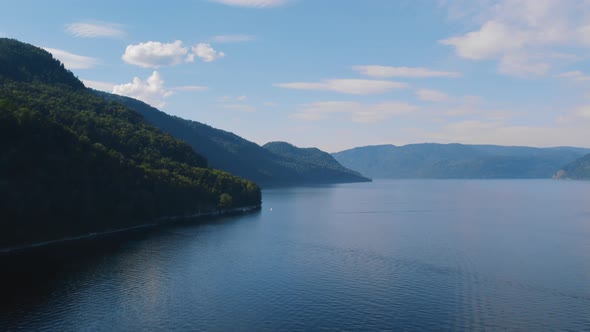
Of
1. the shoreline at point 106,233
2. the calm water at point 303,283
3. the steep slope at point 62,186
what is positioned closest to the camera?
the calm water at point 303,283

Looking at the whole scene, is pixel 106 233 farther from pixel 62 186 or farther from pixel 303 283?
pixel 303 283

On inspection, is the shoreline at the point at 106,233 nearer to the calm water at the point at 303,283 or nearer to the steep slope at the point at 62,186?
the steep slope at the point at 62,186

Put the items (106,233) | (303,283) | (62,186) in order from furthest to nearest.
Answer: (106,233), (62,186), (303,283)

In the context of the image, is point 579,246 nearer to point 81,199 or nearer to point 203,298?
point 203,298

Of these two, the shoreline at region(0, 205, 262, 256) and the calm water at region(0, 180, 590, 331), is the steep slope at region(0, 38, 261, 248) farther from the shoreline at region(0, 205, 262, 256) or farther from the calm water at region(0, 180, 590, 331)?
the calm water at region(0, 180, 590, 331)

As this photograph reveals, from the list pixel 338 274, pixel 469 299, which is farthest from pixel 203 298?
pixel 469 299

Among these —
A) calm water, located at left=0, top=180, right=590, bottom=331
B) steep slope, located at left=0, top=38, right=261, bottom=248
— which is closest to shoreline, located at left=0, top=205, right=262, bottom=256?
steep slope, located at left=0, top=38, right=261, bottom=248

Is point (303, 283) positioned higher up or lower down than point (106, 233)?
lower down

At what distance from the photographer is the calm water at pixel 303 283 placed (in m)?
67.0

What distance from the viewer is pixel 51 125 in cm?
13300

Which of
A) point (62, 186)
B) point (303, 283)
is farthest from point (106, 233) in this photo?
point (303, 283)

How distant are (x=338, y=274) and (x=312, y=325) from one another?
28583 millimetres

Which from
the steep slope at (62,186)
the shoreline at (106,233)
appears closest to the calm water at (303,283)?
the shoreline at (106,233)

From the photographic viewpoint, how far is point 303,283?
283ft
